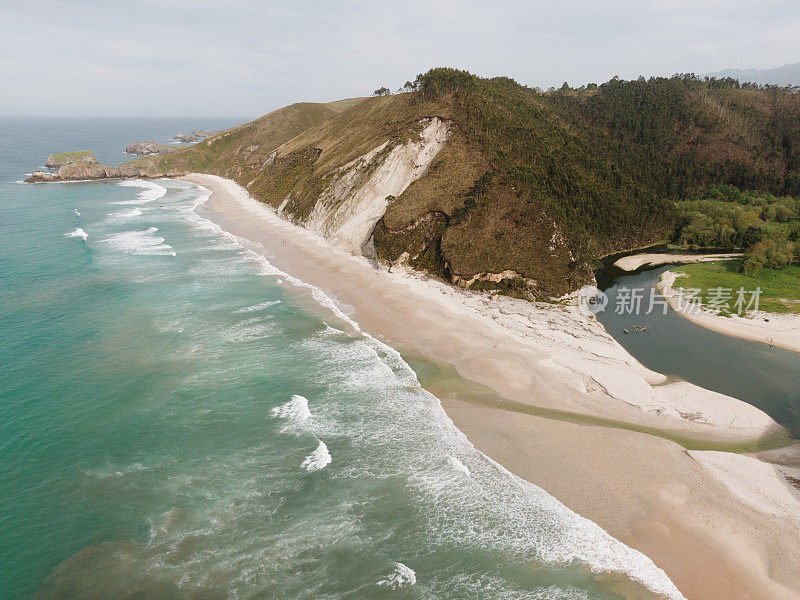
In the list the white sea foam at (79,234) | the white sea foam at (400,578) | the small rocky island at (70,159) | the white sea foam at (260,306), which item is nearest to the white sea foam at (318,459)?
the white sea foam at (400,578)

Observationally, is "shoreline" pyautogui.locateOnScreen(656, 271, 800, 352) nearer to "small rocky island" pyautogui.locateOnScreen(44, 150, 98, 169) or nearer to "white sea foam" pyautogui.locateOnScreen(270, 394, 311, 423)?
"white sea foam" pyautogui.locateOnScreen(270, 394, 311, 423)

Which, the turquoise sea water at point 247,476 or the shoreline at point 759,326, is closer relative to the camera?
the turquoise sea water at point 247,476

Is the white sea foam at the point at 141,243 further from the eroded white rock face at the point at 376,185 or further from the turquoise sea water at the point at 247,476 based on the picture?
the eroded white rock face at the point at 376,185

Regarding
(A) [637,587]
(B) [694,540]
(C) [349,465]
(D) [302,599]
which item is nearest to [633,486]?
(B) [694,540]

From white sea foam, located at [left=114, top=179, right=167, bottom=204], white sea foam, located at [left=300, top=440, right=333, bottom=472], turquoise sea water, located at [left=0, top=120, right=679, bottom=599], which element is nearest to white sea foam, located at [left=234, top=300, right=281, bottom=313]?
turquoise sea water, located at [left=0, top=120, right=679, bottom=599]

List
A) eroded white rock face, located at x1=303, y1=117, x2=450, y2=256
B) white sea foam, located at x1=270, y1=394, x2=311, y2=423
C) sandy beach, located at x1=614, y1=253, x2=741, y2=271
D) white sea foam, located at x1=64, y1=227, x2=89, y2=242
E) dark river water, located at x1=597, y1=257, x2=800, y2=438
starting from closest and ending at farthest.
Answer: white sea foam, located at x1=270, y1=394, x2=311, y2=423, dark river water, located at x1=597, y1=257, x2=800, y2=438, sandy beach, located at x1=614, y1=253, x2=741, y2=271, eroded white rock face, located at x1=303, y1=117, x2=450, y2=256, white sea foam, located at x1=64, y1=227, x2=89, y2=242

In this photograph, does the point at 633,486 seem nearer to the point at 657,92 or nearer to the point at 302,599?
the point at 302,599
